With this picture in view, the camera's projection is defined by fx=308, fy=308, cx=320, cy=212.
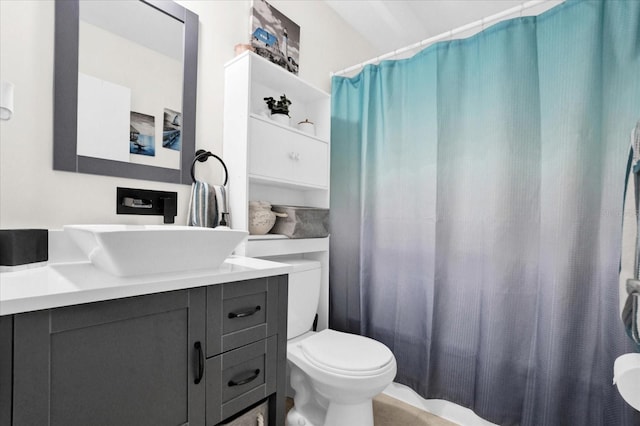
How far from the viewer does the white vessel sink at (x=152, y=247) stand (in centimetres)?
80

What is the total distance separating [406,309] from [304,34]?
1829 millimetres

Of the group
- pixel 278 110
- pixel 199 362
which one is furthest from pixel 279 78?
pixel 199 362

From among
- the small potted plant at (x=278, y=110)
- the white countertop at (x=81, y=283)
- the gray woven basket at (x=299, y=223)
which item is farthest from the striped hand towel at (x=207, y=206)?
the small potted plant at (x=278, y=110)

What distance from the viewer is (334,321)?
205 centimetres

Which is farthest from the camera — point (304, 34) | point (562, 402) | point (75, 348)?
point (304, 34)

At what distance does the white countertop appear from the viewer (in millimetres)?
651

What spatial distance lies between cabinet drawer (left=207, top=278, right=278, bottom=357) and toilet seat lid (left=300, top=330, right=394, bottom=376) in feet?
1.21

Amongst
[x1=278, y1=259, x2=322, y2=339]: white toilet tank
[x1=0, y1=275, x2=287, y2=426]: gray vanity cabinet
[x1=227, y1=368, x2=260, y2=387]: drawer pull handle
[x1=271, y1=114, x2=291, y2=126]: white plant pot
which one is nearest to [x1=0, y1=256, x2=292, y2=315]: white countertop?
[x1=0, y1=275, x2=287, y2=426]: gray vanity cabinet

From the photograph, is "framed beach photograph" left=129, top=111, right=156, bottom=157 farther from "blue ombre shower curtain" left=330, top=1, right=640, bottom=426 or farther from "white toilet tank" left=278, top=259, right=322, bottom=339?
"blue ombre shower curtain" left=330, top=1, right=640, bottom=426

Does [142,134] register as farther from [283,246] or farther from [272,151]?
[283,246]

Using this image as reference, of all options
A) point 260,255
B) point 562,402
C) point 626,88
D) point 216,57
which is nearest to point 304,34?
point 216,57

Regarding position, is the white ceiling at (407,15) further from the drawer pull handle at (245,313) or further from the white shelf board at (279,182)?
the drawer pull handle at (245,313)

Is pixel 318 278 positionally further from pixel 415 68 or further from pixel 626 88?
pixel 626 88

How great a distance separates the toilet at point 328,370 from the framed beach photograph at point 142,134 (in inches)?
35.7
